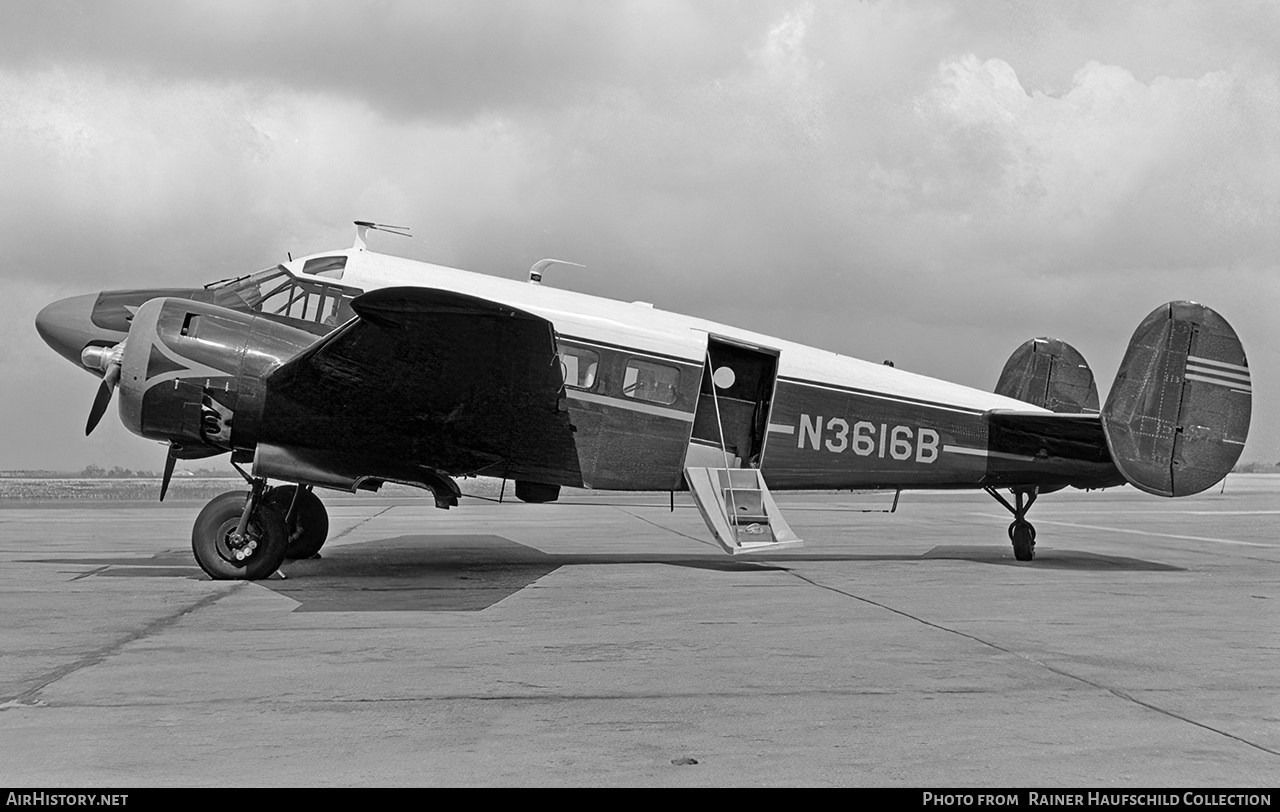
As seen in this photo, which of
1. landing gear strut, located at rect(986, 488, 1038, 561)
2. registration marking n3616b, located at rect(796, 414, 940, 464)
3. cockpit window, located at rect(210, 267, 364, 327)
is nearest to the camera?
cockpit window, located at rect(210, 267, 364, 327)

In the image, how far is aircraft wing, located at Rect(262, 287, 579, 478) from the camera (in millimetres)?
9203

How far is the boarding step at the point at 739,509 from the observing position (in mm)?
10500

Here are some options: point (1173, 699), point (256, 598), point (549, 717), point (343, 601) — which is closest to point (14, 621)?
point (256, 598)

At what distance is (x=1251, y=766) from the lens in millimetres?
4152

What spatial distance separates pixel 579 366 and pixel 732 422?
6.77ft

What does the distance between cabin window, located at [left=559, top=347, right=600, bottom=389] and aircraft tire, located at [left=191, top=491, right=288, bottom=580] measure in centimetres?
347

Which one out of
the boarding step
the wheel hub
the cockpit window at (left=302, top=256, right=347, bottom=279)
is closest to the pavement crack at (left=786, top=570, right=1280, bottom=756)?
the boarding step

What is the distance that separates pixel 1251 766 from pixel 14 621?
27.0ft

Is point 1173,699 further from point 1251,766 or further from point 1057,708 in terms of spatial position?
point 1251,766

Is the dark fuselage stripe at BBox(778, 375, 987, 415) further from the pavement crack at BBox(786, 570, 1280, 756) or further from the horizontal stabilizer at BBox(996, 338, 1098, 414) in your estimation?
the pavement crack at BBox(786, 570, 1280, 756)

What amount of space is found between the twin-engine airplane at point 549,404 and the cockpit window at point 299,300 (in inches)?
0.8

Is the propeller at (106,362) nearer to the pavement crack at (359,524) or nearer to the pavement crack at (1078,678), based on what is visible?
the pavement crack at (359,524)

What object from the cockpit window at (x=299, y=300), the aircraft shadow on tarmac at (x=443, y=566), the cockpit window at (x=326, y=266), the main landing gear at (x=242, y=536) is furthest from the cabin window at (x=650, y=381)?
the main landing gear at (x=242, y=536)

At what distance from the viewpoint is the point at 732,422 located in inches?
475
